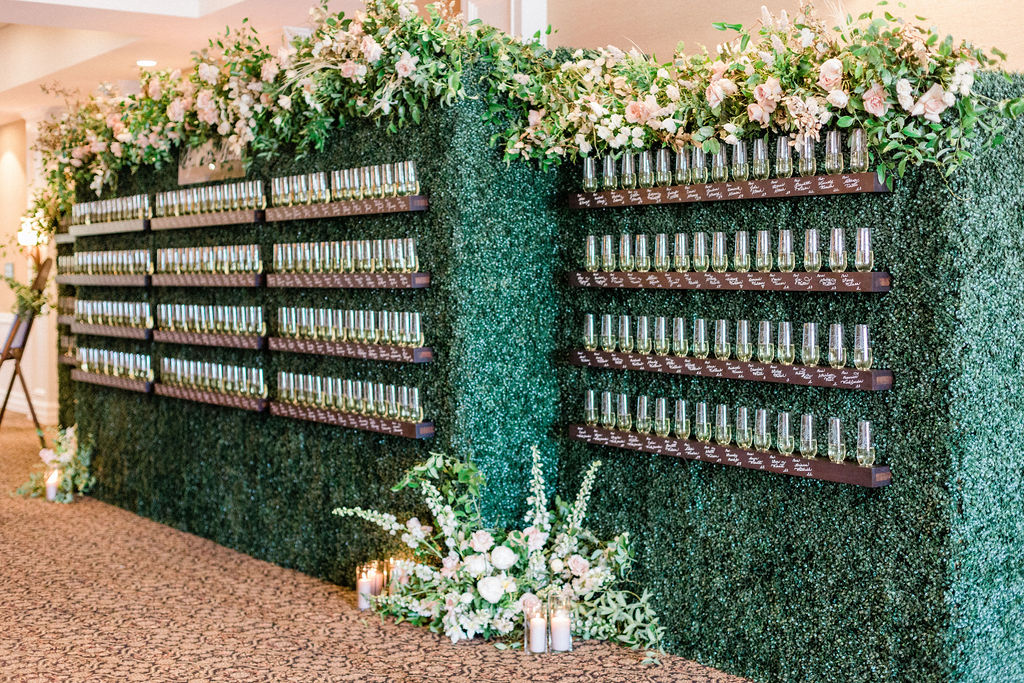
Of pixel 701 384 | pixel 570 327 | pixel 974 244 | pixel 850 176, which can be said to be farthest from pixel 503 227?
pixel 974 244

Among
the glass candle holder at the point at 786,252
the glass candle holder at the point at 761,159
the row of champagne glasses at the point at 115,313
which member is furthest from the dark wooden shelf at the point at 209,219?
the glass candle holder at the point at 786,252

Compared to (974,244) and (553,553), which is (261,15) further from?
(974,244)

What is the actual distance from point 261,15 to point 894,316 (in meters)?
4.86

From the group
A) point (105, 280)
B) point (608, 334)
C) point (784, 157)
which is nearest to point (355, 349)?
point (608, 334)

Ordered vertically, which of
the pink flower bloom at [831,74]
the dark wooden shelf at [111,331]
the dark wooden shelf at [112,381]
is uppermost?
the pink flower bloom at [831,74]

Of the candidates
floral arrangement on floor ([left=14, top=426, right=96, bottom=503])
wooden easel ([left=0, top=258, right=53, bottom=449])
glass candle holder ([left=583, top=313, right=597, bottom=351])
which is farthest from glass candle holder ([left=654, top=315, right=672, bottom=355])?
wooden easel ([left=0, top=258, right=53, bottom=449])

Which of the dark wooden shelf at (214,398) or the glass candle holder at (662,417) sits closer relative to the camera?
the glass candle holder at (662,417)

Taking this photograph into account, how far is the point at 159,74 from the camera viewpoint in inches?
259

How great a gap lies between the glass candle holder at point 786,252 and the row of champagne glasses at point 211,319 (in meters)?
2.88

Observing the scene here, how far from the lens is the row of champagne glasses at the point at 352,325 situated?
16.2ft

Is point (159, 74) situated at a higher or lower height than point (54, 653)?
higher

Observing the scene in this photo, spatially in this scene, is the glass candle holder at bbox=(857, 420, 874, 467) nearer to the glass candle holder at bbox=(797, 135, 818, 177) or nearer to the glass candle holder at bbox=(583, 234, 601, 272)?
the glass candle holder at bbox=(797, 135, 818, 177)

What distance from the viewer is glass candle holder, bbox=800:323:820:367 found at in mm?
3873

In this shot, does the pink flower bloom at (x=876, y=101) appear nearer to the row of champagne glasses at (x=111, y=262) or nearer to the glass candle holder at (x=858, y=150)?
the glass candle holder at (x=858, y=150)
